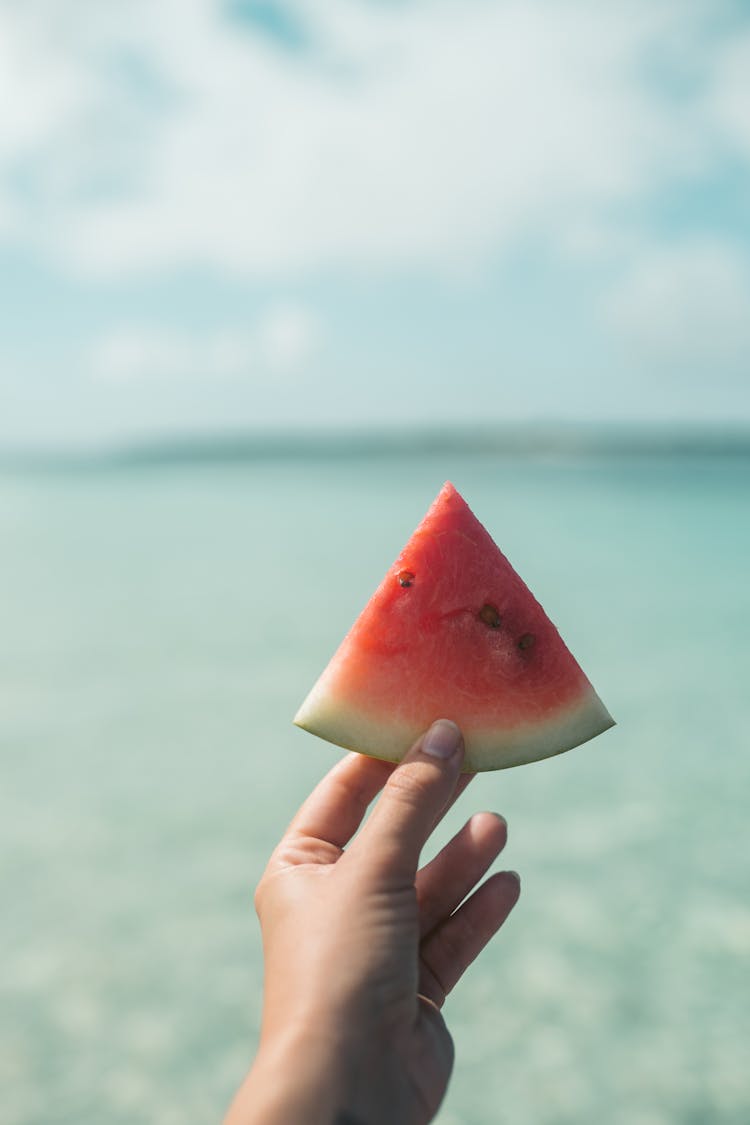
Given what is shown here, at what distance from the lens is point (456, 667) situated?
1.69 m

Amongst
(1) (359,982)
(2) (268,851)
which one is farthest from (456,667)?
(2) (268,851)

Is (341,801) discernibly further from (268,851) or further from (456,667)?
(268,851)

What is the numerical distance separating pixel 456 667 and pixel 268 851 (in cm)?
313

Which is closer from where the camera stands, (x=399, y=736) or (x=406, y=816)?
(x=406, y=816)

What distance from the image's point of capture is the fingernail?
1512mm

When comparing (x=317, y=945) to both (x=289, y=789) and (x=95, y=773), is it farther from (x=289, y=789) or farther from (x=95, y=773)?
(x=95, y=773)

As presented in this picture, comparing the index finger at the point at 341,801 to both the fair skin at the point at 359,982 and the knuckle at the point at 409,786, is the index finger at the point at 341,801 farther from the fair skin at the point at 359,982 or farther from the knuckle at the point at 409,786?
the knuckle at the point at 409,786

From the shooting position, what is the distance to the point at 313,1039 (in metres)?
1.33

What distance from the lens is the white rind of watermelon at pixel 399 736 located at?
63.5 inches

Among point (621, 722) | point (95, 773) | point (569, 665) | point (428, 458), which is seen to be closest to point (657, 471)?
point (428, 458)

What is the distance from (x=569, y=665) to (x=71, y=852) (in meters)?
3.37

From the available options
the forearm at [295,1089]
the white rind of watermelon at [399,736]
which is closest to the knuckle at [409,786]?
the white rind of watermelon at [399,736]

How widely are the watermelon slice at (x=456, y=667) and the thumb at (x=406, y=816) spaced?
147 millimetres

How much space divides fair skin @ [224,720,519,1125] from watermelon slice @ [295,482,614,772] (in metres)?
0.10
